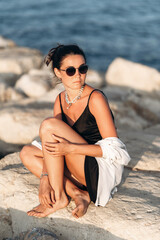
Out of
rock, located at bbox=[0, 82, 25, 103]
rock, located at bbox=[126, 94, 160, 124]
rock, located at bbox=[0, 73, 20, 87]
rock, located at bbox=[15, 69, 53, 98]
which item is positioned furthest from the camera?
rock, located at bbox=[0, 73, 20, 87]

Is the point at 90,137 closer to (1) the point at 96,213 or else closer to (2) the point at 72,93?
(2) the point at 72,93

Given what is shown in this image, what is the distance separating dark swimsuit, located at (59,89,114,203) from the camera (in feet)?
11.1

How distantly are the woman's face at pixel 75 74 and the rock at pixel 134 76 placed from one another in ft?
20.2

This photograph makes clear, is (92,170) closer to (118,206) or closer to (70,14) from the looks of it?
(118,206)

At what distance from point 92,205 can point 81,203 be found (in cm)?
22

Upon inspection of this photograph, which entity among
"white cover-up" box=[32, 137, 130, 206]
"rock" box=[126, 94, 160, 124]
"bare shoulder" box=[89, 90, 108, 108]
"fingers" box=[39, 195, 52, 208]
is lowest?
"rock" box=[126, 94, 160, 124]

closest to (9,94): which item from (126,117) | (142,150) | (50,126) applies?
(126,117)

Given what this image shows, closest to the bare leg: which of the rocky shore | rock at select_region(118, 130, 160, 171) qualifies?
the rocky shore

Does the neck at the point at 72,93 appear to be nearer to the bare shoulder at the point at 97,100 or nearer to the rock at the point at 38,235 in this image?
the bare shoulder at the point at 97,100

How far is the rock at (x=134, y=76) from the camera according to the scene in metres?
9.51

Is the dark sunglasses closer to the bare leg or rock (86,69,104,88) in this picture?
the bare leg

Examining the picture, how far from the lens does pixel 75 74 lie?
3.58 meters

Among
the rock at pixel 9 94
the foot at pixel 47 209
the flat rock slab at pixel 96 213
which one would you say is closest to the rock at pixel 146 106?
the rock at pixel 9 94

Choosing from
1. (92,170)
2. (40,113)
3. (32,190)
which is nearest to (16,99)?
(40,113)
